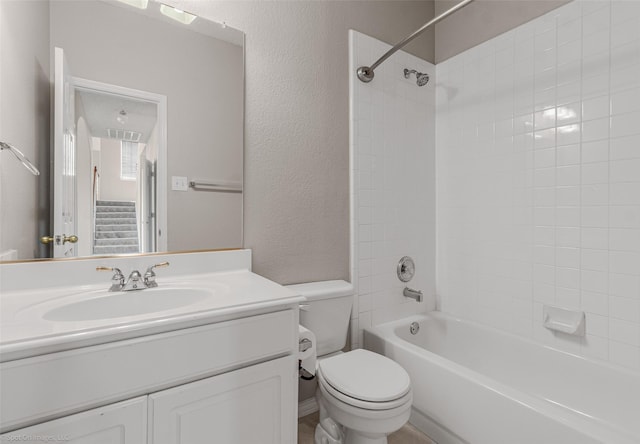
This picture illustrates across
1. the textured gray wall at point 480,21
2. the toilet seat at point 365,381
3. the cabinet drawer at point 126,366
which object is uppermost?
the textured gray wall at point 480,21

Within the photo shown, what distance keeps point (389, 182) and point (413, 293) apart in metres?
0.70

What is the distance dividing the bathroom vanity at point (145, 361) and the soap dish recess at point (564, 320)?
136 centimetres

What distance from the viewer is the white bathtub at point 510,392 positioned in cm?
111

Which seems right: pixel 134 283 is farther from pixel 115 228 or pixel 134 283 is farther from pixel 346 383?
pixel 346 383

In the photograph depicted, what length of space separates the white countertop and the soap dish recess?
4.56 feet

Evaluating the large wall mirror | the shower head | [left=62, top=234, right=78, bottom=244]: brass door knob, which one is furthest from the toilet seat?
the shower head

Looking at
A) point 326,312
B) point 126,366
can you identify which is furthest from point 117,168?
point 326,312

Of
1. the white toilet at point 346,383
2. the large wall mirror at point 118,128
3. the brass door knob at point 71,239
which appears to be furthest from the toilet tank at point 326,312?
the brass door knob at point 71,239

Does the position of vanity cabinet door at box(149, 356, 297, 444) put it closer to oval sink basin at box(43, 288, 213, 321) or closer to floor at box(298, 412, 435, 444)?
oval sink basin at box(43, 288, 213, 321)

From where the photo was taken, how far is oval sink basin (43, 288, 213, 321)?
3.21 feet

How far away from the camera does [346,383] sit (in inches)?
49.6

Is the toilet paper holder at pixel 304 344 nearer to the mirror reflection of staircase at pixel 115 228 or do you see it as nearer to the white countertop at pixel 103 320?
the white countertop at pixel 103 320

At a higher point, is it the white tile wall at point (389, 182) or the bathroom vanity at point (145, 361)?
the white tile wall at point (389, 182)

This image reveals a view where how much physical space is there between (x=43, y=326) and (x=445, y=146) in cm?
219
